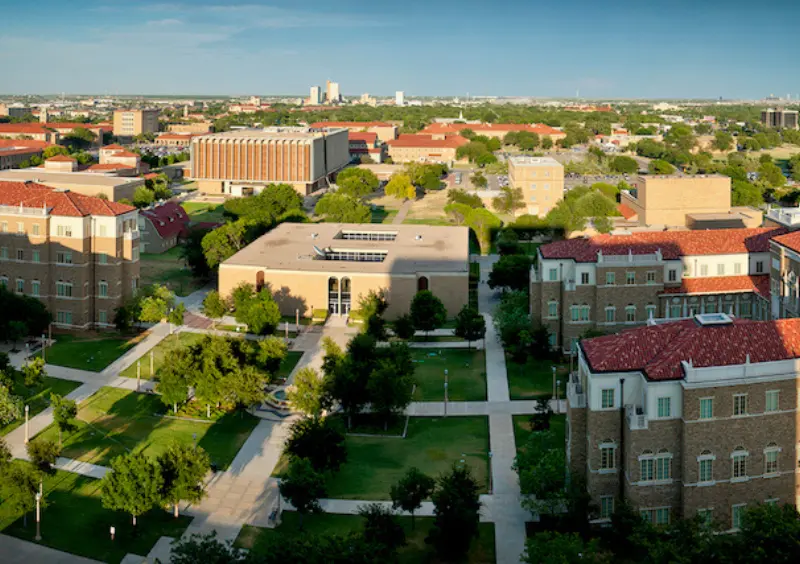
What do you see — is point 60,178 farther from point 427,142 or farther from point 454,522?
point 427,142

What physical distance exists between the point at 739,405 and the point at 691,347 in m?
2.45

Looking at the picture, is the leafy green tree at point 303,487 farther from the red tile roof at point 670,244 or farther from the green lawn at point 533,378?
the red tile roof at point 670,244

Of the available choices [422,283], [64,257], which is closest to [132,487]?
[64,257]

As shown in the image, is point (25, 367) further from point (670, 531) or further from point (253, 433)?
point (670, 531)

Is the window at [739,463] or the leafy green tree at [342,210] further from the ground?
the leafy green tree at [342,210]

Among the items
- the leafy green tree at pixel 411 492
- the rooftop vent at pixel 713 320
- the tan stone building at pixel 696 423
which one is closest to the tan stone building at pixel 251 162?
the leafy green tree at pixel 411 492

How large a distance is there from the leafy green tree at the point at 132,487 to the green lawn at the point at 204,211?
70.5m

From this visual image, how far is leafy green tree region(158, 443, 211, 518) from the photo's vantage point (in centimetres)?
3022

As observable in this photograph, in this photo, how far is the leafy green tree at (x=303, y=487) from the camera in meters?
29.9

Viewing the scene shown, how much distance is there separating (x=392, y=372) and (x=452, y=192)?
2706 inches

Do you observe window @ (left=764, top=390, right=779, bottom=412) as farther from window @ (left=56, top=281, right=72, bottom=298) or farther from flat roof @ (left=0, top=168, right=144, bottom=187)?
flat roof @ (left=0, top=168, right=144, bottom=187)

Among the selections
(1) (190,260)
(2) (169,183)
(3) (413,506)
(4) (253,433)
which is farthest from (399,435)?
(2) (169,183)

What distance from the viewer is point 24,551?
28281 mm

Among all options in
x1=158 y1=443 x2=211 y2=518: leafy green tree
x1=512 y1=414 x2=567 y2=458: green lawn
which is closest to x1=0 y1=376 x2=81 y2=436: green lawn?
x1=158 y1=443 x2=211 y2=518: leafy green tree
